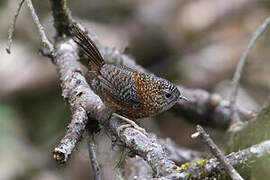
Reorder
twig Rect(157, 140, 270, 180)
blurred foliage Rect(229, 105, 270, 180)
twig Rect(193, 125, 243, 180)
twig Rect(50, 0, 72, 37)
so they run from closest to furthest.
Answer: twig Rect(193, 125, 243, 180) → twig Rect(157, 140, 270, 180) → blurred foliage Rect(229, 105, 270, 180) → twig Rect(50, 0, 72, 37)

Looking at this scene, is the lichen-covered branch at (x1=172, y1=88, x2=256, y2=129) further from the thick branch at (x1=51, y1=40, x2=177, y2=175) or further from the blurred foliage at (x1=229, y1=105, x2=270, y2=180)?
the thick branch at (x1=51, y1=40, x2=177, y2=175)

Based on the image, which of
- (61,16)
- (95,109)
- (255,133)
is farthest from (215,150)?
(61,16)

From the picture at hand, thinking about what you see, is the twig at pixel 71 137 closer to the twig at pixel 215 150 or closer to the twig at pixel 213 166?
the twig at pixel 213 166

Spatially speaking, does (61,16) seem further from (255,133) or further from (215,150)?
(215,150)

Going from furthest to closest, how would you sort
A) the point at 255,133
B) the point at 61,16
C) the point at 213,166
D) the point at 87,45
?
the point at 61,16, the point at 255,133, the point at 87,45, the point at 213,166

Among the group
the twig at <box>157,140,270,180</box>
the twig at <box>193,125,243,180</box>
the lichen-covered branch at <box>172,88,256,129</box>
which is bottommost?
the twig at <box>193,125,243,180</box>

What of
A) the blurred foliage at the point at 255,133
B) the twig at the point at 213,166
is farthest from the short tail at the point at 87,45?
the twig at the point at 213,166

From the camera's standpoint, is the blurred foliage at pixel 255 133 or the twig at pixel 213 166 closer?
the twig at pixel 213 166

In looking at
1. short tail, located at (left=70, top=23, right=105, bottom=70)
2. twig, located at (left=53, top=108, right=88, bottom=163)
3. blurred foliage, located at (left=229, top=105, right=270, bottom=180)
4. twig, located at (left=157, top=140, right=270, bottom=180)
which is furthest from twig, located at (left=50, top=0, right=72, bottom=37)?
twig, located at (left=157, top=140, right=270, bottom=180)
